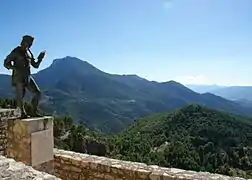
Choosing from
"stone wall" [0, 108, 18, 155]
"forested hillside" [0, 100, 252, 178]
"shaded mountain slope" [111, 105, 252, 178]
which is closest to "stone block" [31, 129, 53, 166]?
"stone wall" [0, 108, 18, 155]

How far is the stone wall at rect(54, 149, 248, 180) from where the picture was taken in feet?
14.4

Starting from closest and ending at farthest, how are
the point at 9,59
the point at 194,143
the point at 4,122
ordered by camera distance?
the point at 9,59 < the point at 4,122 < the point at 194,143

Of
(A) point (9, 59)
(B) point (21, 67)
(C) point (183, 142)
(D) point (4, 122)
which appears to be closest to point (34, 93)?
(B) point (21, 67)

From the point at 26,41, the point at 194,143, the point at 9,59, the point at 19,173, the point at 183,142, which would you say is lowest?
the point at 194,143

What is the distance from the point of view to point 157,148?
51656 millimetres

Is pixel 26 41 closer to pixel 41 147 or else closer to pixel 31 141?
pixel 31 141

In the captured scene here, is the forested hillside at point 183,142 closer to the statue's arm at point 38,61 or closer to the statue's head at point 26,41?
the statue's arm at point 38,61

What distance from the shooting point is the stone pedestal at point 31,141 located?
186 inches

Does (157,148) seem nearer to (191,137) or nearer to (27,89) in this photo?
(191,137)

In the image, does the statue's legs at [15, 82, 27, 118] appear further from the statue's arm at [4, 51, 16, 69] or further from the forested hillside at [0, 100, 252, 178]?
the forested hillside at [0, 100, 252, 178]

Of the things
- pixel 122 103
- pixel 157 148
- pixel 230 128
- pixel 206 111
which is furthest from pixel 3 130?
pixel 122 103

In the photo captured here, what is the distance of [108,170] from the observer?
16.2 ft

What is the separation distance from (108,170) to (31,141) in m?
1.26

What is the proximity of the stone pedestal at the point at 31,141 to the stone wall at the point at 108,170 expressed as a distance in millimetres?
385
